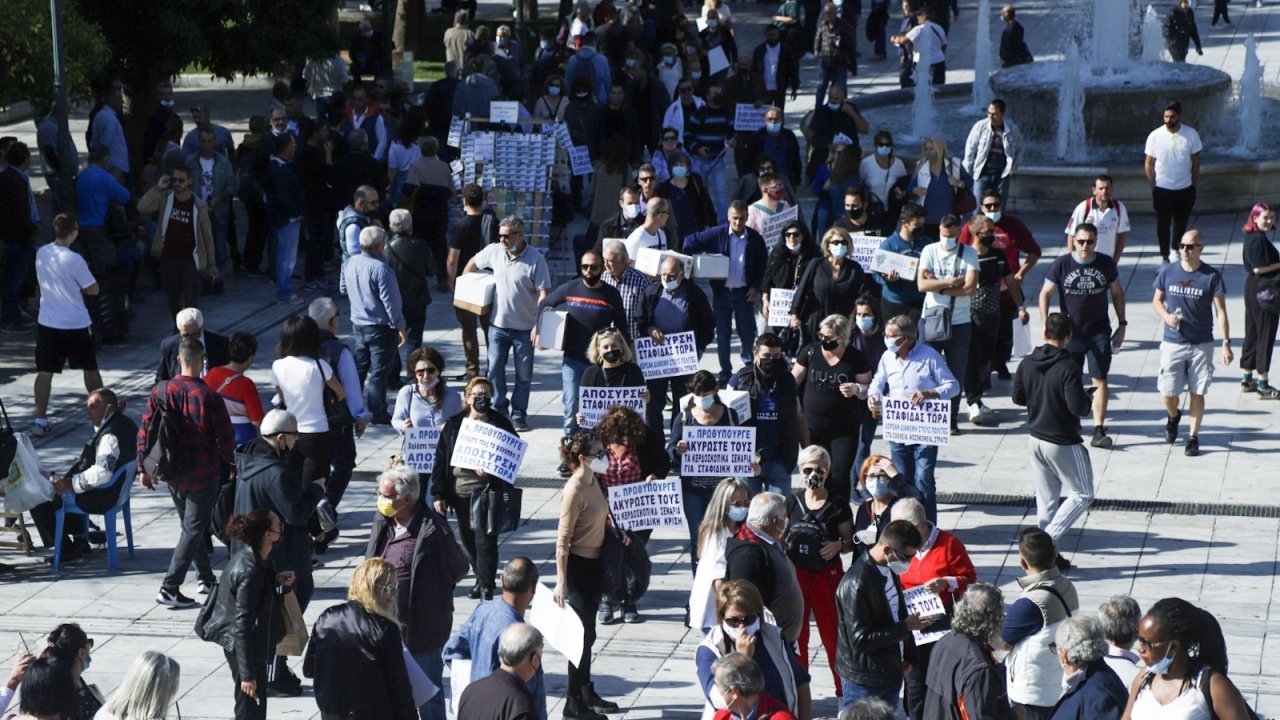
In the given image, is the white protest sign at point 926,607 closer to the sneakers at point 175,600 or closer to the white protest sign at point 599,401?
the white protest sign at point 599,401

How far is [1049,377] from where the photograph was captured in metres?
12.4

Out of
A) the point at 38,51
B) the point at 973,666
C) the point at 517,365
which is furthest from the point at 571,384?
the point at 38,51

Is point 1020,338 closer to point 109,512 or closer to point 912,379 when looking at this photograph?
point 912,379

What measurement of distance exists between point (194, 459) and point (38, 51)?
8.32 m

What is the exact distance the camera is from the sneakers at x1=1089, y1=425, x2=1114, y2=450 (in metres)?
15.0

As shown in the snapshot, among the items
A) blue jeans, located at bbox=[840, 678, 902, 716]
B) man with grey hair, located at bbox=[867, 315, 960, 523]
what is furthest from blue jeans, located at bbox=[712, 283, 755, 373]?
blue jeans, located at bbox=[840, 678, 902, 716]

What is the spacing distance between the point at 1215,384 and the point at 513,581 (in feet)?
31.2

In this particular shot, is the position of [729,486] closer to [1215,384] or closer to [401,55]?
[1215,384]

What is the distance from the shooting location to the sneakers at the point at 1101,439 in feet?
49.2

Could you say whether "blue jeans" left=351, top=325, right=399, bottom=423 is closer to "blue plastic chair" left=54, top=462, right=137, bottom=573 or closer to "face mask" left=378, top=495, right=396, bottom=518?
"blue plastic chair" left=54, top=462, right=137, bottom=573

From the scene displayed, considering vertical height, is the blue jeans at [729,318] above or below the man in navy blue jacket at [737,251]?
below

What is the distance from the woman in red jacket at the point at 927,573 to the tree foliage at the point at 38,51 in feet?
39.5

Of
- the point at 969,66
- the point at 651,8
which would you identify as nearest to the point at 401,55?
the point at 651,8

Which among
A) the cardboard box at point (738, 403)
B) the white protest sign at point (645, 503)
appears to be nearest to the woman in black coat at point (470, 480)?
the white protest sign at point (645, 503)
